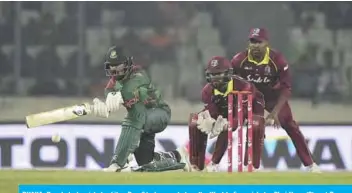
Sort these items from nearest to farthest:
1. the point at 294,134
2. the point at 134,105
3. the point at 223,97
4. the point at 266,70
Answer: the point at 134,105 < the point at 223,97 < the point at 266,70 < the point at 294,134

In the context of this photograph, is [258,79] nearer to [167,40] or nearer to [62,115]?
[62,115]

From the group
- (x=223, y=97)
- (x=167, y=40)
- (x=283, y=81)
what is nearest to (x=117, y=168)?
(x=223, y=97)

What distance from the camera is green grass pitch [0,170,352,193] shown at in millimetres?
6918

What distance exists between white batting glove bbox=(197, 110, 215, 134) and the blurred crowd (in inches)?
92.0

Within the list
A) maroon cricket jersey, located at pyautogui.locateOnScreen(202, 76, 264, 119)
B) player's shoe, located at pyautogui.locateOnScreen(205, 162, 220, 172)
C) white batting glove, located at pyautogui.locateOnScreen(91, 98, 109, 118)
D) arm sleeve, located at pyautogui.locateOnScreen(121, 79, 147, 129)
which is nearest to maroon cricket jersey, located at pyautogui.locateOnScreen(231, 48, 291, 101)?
maroon cricket jersey, located at pyautogui.locateOnScreen(202, 76, 264, 119)

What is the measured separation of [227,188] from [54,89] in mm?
4255

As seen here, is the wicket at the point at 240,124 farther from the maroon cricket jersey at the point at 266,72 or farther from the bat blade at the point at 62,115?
the bat blade at the point at 62,115

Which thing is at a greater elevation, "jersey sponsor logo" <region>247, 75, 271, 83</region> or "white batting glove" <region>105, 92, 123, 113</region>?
"jersey sponsor logo" <region>247, 75, 271, 83</region>

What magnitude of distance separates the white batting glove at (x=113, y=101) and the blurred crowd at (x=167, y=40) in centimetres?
272

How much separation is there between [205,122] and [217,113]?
12 centimetres

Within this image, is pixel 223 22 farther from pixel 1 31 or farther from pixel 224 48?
pixel 1 31

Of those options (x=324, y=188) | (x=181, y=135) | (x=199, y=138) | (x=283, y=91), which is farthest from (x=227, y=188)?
(x=181, y=135)

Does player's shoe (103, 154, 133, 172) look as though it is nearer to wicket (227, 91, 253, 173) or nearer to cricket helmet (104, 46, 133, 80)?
cricket helmet (104, 46, 133, 80)

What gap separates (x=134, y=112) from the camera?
8.14 m
